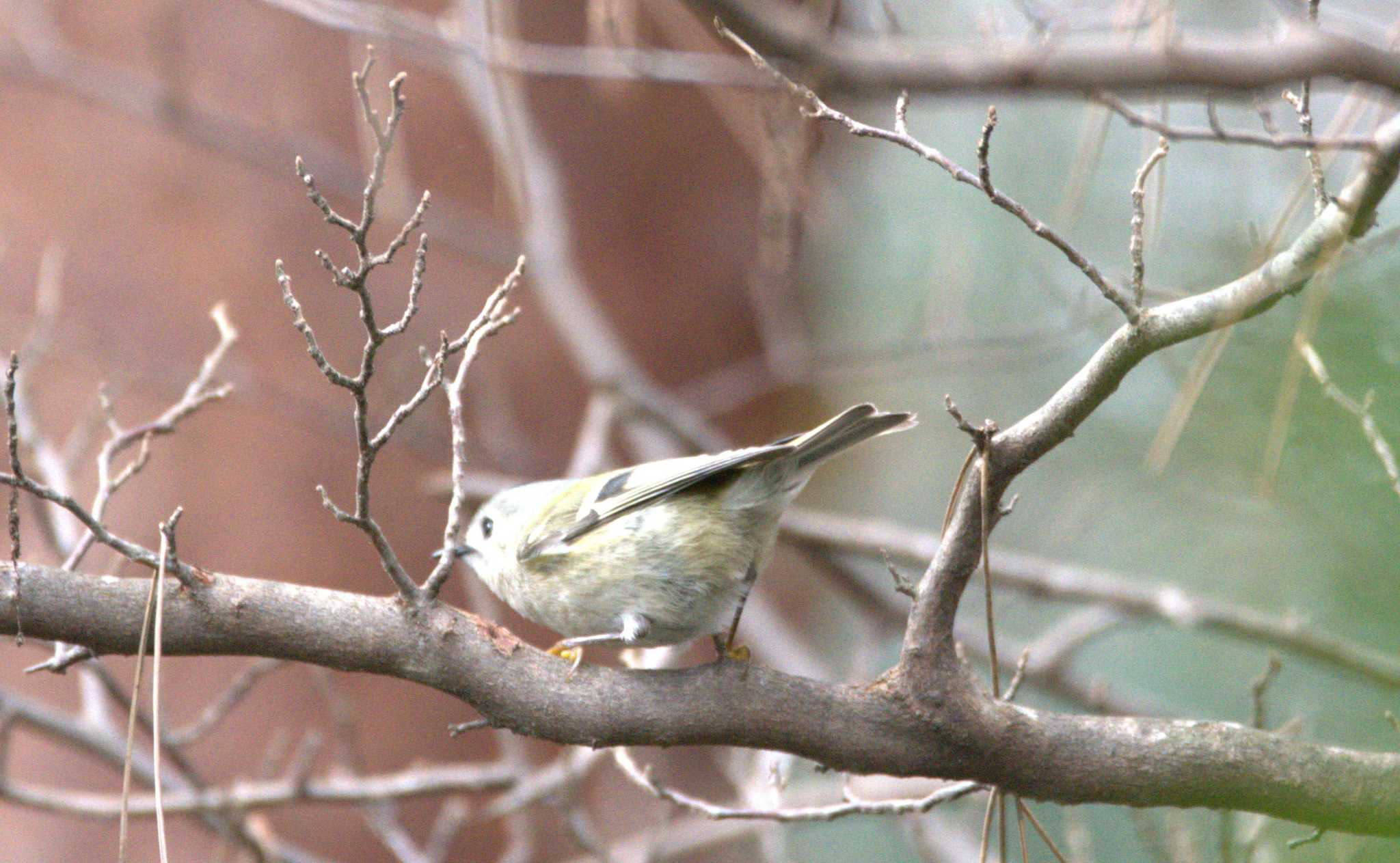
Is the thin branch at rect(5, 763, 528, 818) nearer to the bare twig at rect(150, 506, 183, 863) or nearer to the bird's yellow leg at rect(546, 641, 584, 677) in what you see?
the bird's yellow leg at rect(546, 641, 584, 677)

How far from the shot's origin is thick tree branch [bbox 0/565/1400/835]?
69.9 inches

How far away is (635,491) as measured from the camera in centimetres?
265

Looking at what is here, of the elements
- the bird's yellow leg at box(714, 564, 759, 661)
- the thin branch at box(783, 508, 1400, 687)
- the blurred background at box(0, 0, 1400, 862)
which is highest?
the blurred background at box(0, 0, 1400, 862)

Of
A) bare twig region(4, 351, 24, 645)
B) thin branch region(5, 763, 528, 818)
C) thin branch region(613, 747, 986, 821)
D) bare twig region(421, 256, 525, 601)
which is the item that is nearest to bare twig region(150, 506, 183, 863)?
bare twig region(4, 351, 24, 645)

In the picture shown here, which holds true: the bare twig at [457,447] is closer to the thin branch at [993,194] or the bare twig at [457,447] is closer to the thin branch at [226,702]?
the thin branch at [993,194]

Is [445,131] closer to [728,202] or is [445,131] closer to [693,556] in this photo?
[728,202]

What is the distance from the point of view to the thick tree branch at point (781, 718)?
1.77 meters

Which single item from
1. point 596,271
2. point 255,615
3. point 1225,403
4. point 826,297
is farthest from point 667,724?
point 826,297

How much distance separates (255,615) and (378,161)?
2.43ft

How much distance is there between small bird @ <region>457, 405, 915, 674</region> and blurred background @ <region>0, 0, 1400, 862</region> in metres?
1.13

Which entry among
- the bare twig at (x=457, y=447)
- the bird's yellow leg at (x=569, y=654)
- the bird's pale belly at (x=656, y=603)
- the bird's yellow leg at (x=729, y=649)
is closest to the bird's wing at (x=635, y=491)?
the bird's pale belly at (x=656, y=603)

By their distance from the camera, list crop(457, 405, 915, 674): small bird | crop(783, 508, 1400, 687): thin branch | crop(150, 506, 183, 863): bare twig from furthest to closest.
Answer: crop(783, 508, 1400, 687): thin branch, crop(457, 405, 915, 674): small bird, crop(150, 506, 183, 863): bare twig

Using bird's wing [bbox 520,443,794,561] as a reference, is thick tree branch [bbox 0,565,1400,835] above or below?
below

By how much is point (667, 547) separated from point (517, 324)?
3789mm
